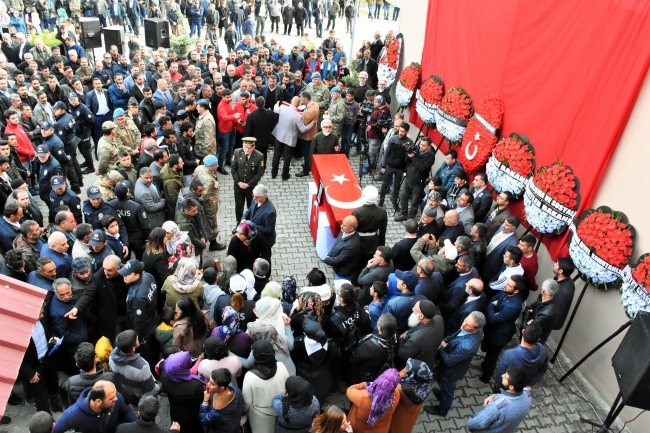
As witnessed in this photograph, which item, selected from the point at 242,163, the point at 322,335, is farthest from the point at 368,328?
the point at 242,163

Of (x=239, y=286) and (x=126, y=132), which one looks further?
(x=126, y=132)

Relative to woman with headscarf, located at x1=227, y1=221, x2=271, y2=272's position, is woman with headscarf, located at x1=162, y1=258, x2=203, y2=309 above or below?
above

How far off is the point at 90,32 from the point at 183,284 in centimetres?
1291

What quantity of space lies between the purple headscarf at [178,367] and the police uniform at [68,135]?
20.1 ft

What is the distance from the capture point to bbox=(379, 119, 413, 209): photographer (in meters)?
8.77

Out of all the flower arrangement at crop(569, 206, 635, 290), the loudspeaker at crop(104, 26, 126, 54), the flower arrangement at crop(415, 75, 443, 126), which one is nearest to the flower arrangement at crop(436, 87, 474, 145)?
the flower arrangement at crop(415, 75, 443, 126)

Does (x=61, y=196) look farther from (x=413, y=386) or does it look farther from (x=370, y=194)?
(x=413, y=386)

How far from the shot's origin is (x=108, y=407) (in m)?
3.75

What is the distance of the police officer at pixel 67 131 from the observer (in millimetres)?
8719

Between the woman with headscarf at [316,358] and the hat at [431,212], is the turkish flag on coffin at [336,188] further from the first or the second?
the woman with headscarf at [316,358]

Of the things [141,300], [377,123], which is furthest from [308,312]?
[377,123]

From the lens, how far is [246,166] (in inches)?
318

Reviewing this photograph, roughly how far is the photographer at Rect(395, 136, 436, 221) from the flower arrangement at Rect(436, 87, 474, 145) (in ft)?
2.37

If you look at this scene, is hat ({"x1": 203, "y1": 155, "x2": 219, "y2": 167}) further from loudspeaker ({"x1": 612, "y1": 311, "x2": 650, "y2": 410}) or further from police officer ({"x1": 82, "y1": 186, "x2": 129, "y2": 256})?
loudspeaker ({"x1": 612, "y1": 311, "x2": 650, "y2": 410})
